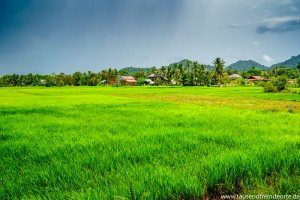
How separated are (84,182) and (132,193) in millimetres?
1081

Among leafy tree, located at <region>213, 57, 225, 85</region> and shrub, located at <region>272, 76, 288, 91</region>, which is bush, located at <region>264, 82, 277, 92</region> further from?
leafy tree, located at <region>213, 57, 225, 85</region>

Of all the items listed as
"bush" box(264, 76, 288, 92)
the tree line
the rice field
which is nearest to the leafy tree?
the tree line

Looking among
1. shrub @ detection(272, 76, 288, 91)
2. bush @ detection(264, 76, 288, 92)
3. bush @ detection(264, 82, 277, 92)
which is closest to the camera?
bush @ detection(264, 82, 277, 92)

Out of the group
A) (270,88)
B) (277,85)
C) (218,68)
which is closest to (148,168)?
(270,88)

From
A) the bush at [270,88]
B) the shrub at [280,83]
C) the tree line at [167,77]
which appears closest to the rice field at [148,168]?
the bush at [270,88]

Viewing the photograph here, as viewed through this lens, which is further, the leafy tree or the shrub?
the leafy tree

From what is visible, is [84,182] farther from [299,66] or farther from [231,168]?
[299,66]

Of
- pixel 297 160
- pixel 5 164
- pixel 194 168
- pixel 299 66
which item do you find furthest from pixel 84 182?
pixel 299 66

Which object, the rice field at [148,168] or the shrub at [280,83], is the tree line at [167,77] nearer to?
the shrub at [280,83]

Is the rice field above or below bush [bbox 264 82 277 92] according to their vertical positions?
above

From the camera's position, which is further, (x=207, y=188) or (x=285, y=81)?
(x=285, y=81)

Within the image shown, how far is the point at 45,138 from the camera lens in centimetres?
677

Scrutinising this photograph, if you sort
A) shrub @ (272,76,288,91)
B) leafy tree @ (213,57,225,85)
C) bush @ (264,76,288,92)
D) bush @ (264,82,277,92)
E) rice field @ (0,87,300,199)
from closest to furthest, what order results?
rice field @ (0,87,300,199) → bush @ (264,82,277,92) → bush @ (264,76,288,92) → shrub @ (272,76,288,91) → leafy tree @ (213,57,225,85)

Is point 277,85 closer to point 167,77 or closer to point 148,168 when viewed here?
point 148,168
